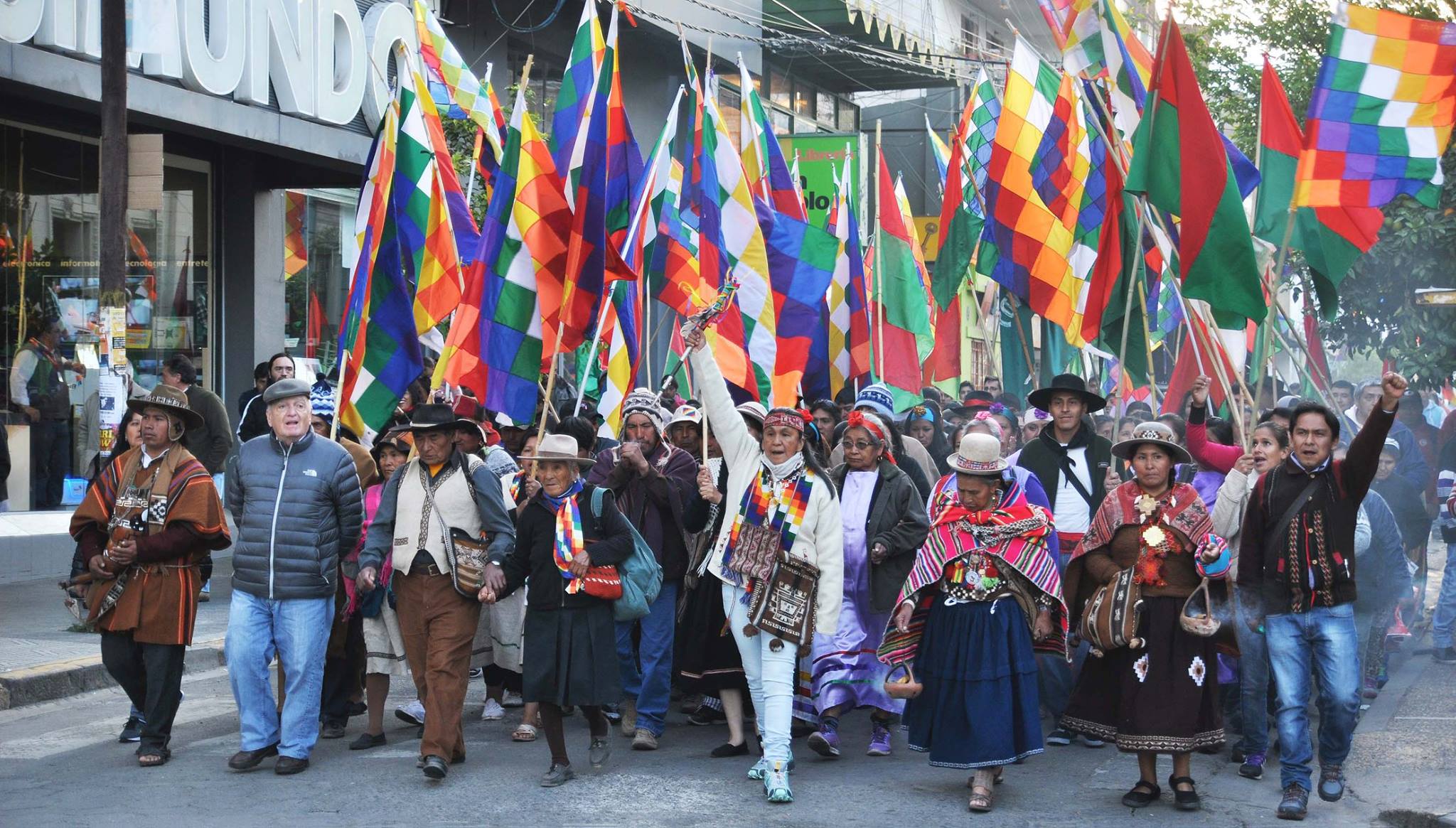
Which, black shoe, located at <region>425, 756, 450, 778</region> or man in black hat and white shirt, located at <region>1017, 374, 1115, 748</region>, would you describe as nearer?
black shoe, located at <region>425, 756, 450, 778</region>

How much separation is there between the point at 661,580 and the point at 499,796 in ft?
5.28

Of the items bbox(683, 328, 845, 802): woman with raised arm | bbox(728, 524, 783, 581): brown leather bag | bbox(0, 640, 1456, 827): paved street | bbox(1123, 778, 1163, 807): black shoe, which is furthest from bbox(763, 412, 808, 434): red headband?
bbox(1123, 778, 1163, 807): black shoe

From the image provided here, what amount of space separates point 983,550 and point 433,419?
266cm

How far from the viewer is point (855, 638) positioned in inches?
332

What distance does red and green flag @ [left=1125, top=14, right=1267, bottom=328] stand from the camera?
9188mm

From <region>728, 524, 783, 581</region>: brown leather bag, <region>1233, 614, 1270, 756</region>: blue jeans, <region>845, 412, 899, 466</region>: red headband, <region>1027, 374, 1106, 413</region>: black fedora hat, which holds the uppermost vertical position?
<region>1027, 374, 1106, 413</region>: black fedora hat

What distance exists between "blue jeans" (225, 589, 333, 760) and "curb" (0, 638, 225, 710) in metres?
2.10

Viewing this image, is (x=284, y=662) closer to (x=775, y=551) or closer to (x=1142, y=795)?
(x=775, y=551)

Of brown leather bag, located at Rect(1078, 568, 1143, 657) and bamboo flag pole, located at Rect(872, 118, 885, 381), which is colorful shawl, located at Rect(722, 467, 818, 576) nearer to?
brown leather bag, located at Rect(1078, 568, 1143, 657)

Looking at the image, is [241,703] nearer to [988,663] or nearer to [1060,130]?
[988,663]

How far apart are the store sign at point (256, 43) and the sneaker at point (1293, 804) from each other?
8671 millimetres

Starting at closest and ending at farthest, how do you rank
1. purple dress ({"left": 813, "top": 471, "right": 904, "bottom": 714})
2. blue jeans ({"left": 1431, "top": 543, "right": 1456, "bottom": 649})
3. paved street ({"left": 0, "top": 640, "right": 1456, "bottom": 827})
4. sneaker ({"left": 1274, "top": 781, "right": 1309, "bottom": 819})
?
paved street ({"left": 0, "top": 640, "right": 1456, "bottom": 827}) → sneaker ({"left": 1274, "top": 781, "right": 1309, "bottom": 819}) → purple dress ({"left": 813, "top": 471, "right": 904, "bottom": 714}) → blue jeans ({"left": 1431, "top": 543, "right": 1456, "bottom": 649})

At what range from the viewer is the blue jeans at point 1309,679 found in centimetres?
721

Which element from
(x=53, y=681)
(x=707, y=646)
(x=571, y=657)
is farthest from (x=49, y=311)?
(x=571, y=657)
